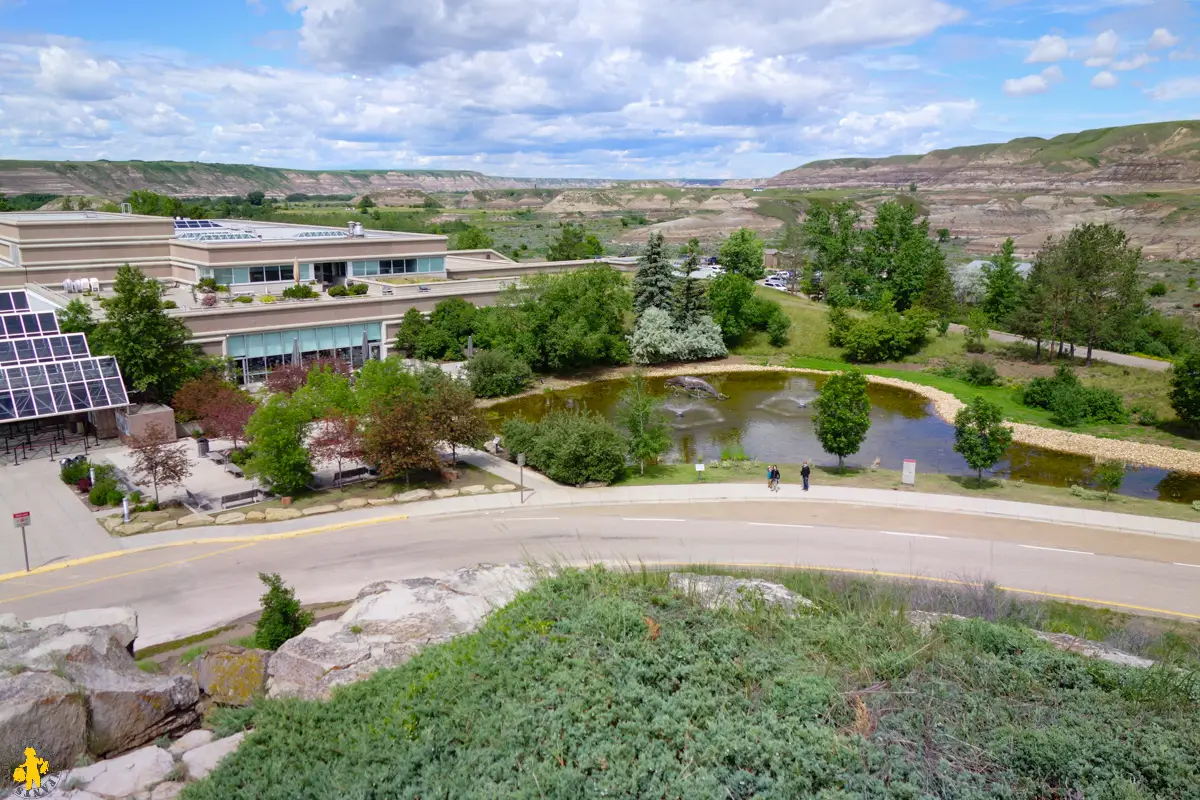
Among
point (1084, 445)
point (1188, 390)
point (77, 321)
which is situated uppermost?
point (77, 321)

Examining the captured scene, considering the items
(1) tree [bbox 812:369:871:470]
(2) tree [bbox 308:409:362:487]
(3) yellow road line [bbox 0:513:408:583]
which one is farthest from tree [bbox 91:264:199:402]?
(1) tree [bbox 812:369:871:470]

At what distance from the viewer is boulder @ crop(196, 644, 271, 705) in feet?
38.8

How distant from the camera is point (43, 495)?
23516 millimetres

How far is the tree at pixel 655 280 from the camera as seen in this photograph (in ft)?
159


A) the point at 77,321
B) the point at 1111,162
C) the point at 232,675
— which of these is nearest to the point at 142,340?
the point at 77,321

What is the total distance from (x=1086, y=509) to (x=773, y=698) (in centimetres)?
1797

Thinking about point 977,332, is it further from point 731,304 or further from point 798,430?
point 798,430

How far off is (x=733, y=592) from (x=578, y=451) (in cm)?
1237

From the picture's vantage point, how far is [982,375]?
140 ft

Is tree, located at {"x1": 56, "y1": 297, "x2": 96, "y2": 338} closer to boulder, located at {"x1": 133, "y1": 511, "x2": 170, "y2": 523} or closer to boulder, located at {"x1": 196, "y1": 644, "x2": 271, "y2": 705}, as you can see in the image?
boulder, located at {"x1": 133, "y1": 511, "x2": 170, "y2": 523}

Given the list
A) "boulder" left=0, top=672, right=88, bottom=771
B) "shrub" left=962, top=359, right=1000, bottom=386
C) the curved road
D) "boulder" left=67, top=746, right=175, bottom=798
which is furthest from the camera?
"shrub" left=962, top=359, right=1000, bottom=386

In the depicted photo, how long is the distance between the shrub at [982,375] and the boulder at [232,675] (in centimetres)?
4036

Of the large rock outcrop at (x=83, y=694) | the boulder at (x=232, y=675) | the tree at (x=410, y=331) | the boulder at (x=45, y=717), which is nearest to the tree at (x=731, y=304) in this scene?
the tree at (x=410, y=331)

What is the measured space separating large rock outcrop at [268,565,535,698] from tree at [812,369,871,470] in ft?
49.4
